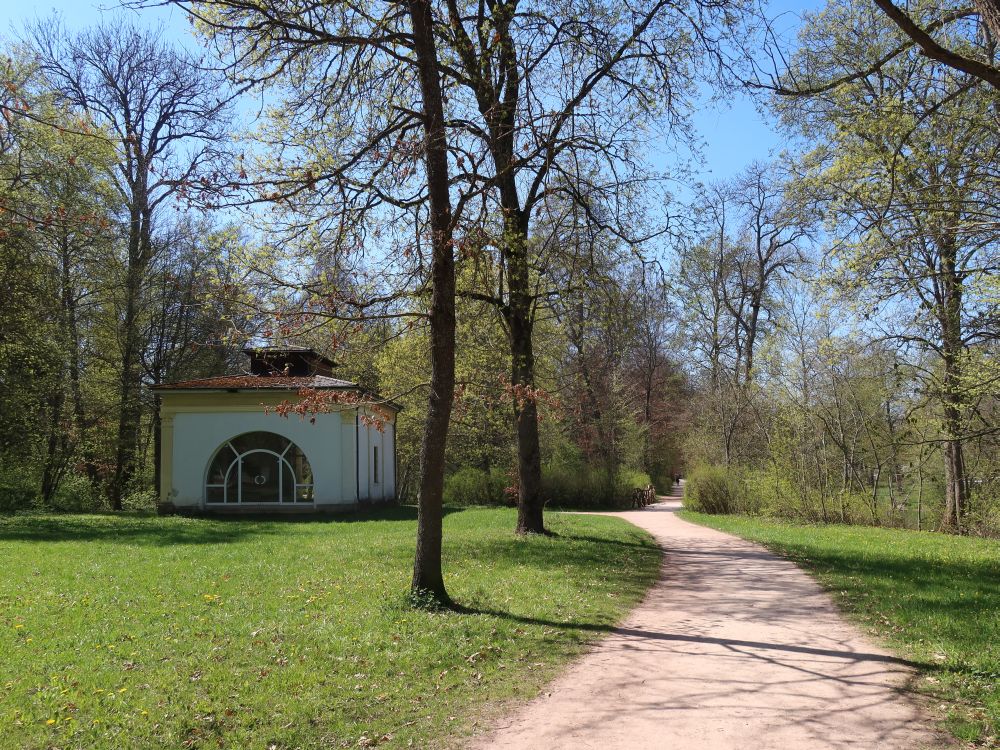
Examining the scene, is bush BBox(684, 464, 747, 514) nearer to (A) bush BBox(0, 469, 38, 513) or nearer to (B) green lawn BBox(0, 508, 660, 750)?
(B) green lawn BBox(0, 508, 660, 750)

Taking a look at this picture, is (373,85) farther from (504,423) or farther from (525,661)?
(504,423)

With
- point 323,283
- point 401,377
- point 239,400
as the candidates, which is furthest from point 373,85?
point 401,377

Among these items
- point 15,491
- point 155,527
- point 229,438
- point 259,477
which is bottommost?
point 155,527

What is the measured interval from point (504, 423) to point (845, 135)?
19.8 metres

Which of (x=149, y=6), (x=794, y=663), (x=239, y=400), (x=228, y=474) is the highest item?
(x=149, y=6)

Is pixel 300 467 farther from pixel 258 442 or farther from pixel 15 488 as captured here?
pixel 15 488

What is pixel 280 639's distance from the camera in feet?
22.9

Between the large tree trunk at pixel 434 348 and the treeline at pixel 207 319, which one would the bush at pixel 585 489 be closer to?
the treeline at pixel 207 319

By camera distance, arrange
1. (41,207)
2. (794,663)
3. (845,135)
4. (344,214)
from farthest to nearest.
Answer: (41,207), (845,135), (344,214), (794,663)

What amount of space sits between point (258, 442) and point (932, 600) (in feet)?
68.1

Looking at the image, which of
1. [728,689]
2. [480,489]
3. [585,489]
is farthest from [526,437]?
[480,489]

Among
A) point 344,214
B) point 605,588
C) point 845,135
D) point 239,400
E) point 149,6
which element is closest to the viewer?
point 149,6

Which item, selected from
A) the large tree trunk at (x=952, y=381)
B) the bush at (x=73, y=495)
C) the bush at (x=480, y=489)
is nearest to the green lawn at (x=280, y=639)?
the large tree trunk at (x=952, y=381)

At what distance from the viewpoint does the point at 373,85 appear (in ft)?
32.0
